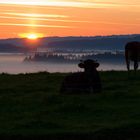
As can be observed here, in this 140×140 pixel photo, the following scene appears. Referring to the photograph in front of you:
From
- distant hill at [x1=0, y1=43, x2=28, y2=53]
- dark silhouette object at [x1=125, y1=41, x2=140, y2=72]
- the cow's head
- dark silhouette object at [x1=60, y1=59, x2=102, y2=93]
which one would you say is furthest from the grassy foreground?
distant hill at [x1=0, y1=43, x2=28, y2=53]

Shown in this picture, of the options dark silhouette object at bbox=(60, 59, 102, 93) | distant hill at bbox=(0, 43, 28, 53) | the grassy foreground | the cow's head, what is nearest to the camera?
the grassy foreground

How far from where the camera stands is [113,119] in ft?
50.8

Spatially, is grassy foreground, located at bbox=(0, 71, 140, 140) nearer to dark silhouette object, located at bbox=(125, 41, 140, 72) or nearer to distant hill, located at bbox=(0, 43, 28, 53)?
dark silhouette object, located at bbox=(125, 41, 140, 72)

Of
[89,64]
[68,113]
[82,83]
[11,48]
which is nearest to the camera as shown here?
[68,113]

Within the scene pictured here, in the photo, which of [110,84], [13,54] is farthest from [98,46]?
[110,84]

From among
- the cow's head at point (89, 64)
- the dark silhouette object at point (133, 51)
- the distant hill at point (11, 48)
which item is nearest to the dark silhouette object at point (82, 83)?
the cow's head at point (89, 64)

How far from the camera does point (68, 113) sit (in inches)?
647

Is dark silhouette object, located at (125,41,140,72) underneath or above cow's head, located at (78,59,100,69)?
above

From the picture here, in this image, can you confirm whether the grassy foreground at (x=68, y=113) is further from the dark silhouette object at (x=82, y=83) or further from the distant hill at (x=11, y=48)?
the distant hill at (x=11, y=48)

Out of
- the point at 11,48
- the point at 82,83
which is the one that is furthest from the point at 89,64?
the point at 11,48

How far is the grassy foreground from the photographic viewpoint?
1408cm

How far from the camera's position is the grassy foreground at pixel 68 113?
1408cm

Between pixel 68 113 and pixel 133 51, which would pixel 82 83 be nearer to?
pixel 68 113

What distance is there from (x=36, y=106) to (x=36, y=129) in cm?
329
